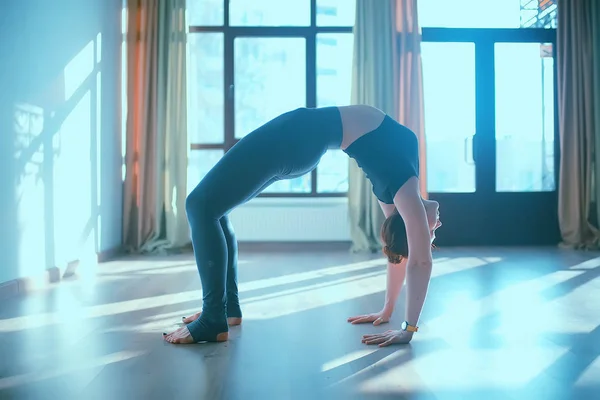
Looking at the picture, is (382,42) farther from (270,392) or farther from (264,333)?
(270,392)

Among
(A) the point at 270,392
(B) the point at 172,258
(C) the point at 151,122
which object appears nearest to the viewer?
(A) the point at 270,392

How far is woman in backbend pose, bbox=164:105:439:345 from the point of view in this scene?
5.57 feet

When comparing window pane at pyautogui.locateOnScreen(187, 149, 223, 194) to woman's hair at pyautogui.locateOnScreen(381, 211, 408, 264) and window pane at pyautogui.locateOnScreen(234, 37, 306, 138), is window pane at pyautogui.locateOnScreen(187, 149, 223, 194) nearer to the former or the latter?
window pane at pyautogui.locateOnScreen(234, 37, 306, 138)

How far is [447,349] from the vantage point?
1.72 meters

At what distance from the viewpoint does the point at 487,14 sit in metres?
5.47

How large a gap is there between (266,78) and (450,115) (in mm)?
1909

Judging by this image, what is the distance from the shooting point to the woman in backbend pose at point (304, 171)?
1696mm

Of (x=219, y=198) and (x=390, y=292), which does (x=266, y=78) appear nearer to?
(x=390, y=292)

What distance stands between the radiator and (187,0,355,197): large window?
210 mm

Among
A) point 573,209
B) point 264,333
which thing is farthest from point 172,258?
point 573,209

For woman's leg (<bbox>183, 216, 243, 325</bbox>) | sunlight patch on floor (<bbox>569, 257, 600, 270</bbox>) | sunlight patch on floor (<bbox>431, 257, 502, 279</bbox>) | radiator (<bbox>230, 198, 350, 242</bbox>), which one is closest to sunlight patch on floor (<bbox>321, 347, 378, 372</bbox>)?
woman's leg (<bbox>183, 216, 243, 325</bbox>)

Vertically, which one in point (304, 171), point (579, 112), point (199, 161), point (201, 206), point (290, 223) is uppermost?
point (579, 112)

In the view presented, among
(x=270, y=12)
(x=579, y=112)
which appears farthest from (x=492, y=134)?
(x=270, y=12)

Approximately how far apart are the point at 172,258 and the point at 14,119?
1.94 m
